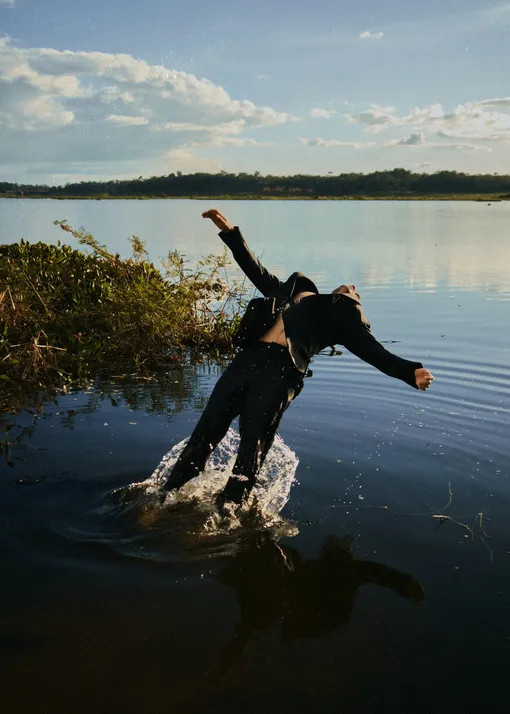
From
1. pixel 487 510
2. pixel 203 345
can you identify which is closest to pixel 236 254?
pixel 487 510

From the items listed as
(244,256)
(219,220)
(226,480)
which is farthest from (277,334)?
(226,480)

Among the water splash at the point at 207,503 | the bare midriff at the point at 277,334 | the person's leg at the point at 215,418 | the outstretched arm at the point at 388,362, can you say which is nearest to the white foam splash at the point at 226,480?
the water splash at the point at 207,503

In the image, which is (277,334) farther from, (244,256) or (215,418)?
(215,418)

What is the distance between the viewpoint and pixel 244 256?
489cm

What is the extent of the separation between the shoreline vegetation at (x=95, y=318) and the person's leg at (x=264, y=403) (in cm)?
418

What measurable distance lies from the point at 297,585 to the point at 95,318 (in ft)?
22.7

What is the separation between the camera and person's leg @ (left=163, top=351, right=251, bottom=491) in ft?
15.9

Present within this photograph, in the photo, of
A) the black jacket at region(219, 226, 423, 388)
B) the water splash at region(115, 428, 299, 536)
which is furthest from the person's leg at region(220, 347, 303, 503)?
the water splash at region(115, 428, 299, 536)

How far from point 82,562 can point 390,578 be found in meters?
1.97

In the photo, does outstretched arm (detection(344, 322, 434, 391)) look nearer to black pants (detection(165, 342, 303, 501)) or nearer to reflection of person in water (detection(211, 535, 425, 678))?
black pants (detection(165, 342, 303, 501))

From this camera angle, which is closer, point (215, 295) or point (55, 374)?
point (55, 374)

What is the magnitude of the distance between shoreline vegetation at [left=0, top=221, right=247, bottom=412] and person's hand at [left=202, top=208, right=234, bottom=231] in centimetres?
419

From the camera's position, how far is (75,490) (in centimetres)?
588

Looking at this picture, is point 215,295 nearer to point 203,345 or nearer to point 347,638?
point 203,345
